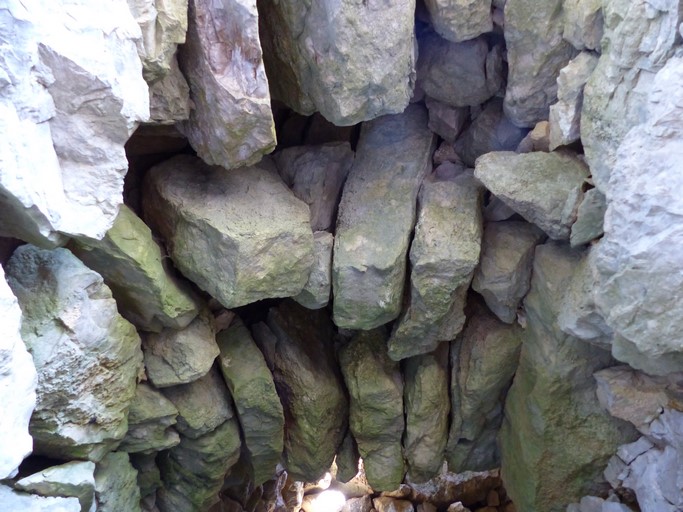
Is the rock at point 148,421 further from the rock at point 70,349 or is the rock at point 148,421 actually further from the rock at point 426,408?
the rock at point 426,408

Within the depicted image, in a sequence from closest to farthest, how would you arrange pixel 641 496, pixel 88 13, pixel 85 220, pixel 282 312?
pixel 88 13 < pixel 85 220 < pixel 641 496 < pixel 282 312

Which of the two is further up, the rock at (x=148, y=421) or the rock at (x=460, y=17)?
the rock at (x=460, y=17)

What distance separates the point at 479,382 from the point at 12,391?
251 centimetres

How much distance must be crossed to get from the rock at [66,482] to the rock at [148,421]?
48cm

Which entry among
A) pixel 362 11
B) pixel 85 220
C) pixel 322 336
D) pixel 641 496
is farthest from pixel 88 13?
pixel 641 496

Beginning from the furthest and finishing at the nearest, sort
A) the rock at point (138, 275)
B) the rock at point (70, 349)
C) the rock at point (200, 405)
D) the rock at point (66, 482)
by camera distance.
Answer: the rock at point (200, 405), the rock at point (138, 275), the rock at point (70, 349), the rock at point (66, 482)

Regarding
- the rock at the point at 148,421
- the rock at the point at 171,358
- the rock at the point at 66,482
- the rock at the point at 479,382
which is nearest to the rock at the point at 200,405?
the rock at the point at 148,421

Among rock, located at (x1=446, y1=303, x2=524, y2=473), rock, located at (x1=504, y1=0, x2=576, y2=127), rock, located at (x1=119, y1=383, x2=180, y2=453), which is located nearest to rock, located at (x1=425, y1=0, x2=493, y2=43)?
rock, located at (x1=504, y1=0, x2=576, y2=127)

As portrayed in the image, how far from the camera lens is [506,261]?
3.30 m

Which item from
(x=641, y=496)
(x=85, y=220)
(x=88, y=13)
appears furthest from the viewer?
(x=641, y=496)

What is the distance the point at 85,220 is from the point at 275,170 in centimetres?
130

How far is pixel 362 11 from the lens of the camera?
8.68ft

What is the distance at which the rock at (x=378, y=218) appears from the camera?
3250 mm

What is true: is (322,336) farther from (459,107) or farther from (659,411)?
(659,411)
